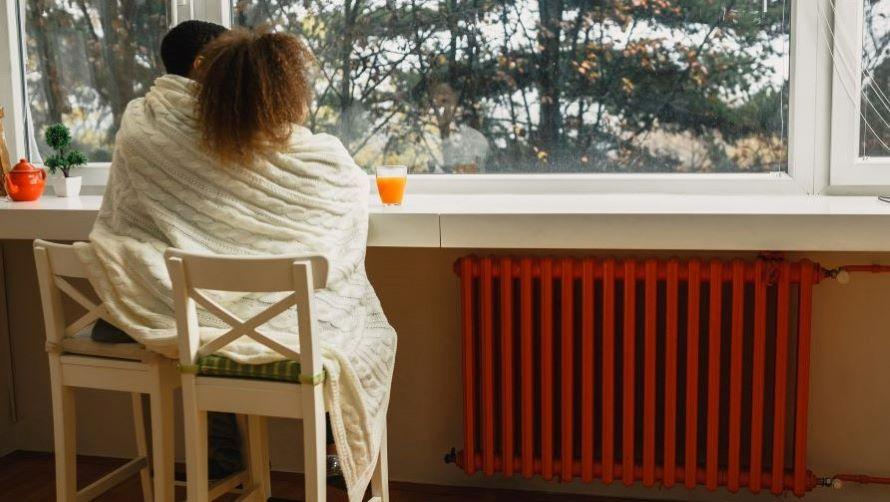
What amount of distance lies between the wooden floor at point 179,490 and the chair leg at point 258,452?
5.4 inches

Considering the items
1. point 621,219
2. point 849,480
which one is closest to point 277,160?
point 621,219

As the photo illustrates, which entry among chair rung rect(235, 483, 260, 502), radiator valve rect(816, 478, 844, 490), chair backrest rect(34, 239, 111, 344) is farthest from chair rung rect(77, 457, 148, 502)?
radiator valve rect(816, 478, 844, 490)

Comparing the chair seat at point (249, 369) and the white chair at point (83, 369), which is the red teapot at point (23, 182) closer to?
the white chair at point (83, 369)

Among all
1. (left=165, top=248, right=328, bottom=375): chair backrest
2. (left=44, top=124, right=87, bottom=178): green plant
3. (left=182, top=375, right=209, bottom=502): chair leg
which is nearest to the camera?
(left=165, top=248, right=328, bottom=375): chair backrest

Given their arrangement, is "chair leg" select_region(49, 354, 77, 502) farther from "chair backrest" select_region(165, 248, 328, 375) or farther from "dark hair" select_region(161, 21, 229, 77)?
"dark hair" select_region(161, 21, 229, 77)

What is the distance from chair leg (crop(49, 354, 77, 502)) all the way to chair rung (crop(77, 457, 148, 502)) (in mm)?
64

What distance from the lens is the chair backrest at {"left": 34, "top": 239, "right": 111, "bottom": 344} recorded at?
1.92 m

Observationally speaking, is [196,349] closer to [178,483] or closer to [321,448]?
[321,448]

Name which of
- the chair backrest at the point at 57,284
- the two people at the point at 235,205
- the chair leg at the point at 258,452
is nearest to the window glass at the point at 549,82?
the two people at the point at 235,205

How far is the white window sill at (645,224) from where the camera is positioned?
6.56 feet

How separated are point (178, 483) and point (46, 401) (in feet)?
3.13

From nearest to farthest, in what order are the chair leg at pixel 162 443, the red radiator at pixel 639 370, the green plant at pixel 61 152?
the chair leg at pixel 162 443 < the red radiator at pixel 639 370 < the green plant at pixel 61 152

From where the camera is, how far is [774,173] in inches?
94.8

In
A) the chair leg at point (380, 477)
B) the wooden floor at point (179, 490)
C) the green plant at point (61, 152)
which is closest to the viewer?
the chair leg at point (380, 477)
